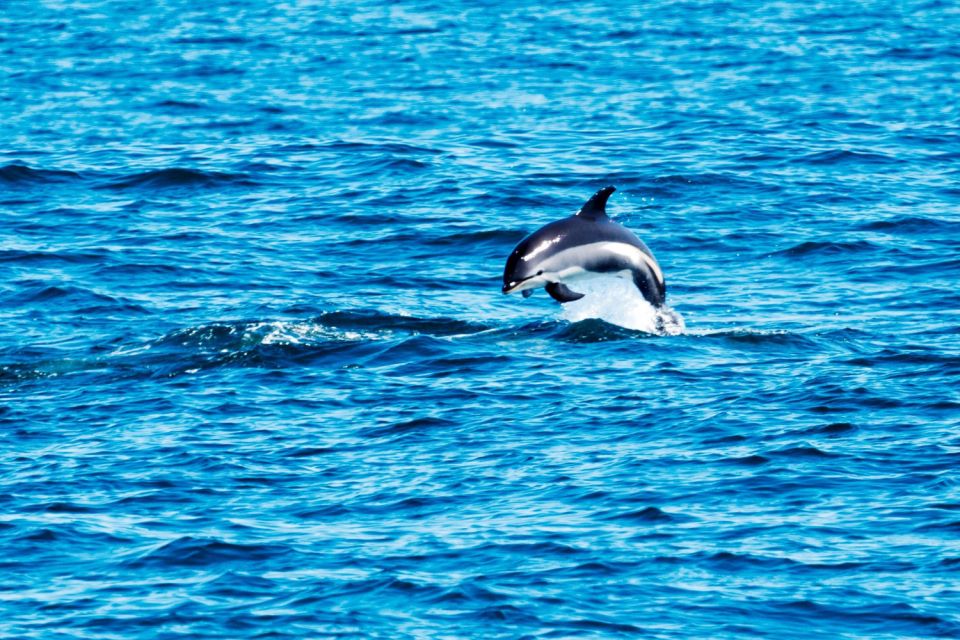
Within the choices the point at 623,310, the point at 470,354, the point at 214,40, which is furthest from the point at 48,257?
the point at 214,40

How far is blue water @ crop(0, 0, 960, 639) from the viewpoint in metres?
15.4

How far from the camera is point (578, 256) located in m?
21.4

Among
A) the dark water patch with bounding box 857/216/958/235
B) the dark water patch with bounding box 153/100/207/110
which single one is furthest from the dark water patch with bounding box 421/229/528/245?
the dark water patch with bounding box 153/100/207/110

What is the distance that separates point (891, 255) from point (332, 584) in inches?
573

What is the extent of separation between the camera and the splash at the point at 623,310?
76.1 feet

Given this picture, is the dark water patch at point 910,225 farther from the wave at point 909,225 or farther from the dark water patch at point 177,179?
the dark water patch at point 177,179

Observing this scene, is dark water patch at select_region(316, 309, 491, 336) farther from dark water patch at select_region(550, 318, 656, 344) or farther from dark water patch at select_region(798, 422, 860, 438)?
dark water patch at select_region(798, 422, 860, 438)

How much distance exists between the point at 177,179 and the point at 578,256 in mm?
13928

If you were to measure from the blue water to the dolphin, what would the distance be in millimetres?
1027

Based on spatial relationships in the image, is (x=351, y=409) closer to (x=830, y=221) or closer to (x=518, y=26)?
(x=830, y=221)

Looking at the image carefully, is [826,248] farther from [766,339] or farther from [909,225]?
[766,339]

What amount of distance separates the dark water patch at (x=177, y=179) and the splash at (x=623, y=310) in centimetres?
1104

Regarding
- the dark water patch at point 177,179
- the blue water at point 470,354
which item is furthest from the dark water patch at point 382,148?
the dark water patch at point 177,179

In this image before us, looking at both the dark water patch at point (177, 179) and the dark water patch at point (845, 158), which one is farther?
the dark water patch at point (845, 158)
